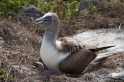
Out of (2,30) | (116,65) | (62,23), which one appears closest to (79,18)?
(62,23)

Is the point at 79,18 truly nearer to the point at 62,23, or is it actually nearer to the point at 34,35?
the point at 62,23

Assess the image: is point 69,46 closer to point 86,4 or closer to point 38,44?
point 38,44

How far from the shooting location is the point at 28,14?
35.0 ft

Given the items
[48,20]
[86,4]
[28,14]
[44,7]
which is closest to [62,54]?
[48,20]

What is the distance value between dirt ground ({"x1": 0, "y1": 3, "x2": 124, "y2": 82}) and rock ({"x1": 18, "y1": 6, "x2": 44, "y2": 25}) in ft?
0.85

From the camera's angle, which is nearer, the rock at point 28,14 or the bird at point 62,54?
the bird at point 62,54

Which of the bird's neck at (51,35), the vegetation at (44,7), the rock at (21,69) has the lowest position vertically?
the rock at (21,69)

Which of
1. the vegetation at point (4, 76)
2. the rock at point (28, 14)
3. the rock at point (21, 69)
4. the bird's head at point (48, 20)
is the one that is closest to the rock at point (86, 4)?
the rock at point (28, 14)

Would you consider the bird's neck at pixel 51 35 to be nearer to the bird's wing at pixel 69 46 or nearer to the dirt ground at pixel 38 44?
the bird's wing at pixel 69 46

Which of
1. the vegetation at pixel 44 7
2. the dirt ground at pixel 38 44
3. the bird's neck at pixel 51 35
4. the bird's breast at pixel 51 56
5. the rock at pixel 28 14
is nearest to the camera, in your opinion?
the dirt ground at pixel 38 44

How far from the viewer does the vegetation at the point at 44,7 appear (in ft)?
35.6

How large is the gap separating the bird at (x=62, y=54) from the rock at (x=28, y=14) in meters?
2.63

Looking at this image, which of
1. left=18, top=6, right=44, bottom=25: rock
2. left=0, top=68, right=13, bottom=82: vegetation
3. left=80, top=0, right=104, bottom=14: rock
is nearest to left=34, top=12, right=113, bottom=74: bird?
left=0, top=68, right=13, bottom=82: vegetation

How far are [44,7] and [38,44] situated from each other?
2.34m
